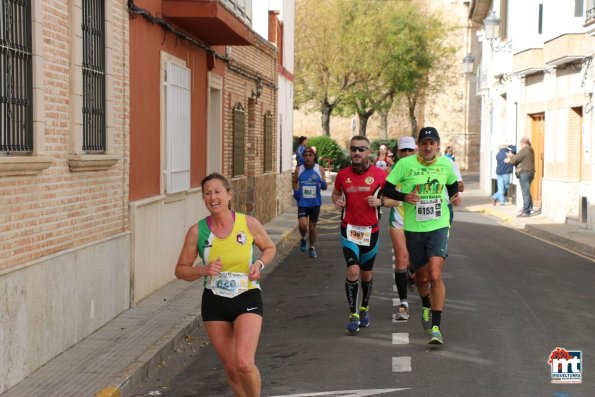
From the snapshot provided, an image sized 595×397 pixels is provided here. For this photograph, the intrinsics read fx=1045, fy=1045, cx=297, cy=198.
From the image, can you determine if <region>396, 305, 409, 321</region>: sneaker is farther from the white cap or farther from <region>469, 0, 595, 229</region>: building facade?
<region>469, 0, 595, 229</region>: building facade

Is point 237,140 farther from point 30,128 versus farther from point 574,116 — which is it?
point 30,128

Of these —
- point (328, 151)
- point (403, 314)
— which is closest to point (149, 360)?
point (403, 314)

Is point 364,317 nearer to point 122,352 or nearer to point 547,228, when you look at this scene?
point 122,352

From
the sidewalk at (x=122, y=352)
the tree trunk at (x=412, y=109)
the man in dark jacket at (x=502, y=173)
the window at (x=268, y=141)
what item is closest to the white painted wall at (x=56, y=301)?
the sidewalk at (x=122, y=352)

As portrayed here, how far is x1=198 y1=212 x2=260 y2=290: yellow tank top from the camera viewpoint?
6340 mm

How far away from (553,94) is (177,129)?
49.7ft

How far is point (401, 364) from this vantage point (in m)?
8.34

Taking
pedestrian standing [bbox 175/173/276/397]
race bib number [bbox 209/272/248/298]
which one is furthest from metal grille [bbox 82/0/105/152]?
race bib number [bbox 209/272/248/298]

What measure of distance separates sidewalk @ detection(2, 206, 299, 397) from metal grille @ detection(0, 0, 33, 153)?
177 cm

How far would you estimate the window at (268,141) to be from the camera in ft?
84.8

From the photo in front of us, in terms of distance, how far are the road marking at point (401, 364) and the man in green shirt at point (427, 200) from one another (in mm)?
962

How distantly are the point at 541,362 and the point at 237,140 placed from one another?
13.2 metres

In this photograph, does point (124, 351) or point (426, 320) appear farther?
point (426, 320)

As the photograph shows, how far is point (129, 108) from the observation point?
1191cm
